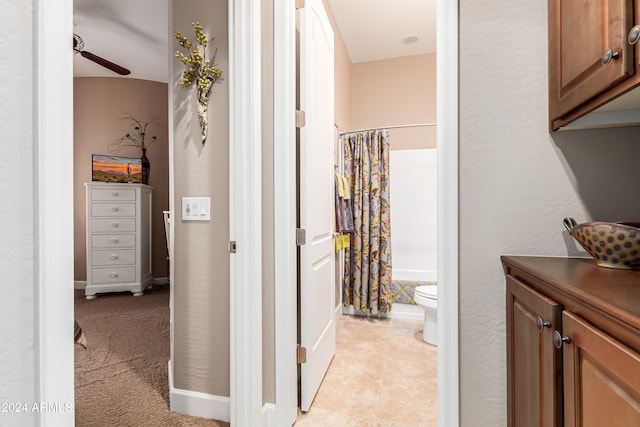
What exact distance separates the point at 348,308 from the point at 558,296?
2603 millimetres

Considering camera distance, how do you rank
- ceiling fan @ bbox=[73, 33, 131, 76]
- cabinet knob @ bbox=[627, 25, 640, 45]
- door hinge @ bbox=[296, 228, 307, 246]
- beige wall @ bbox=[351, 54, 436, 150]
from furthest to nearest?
beige wall @ bbox=[351, 54, 436, 150] → ceiling fan @ bbox=[73, 33, 131, 76] → door hinge @ bbox=[296, 228, 307, 246] → cabinet knob @ bbox=[627, 25, 640, 45]

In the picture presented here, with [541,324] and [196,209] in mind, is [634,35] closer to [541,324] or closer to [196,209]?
[541,324]

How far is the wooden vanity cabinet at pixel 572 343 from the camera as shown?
20.5 inches

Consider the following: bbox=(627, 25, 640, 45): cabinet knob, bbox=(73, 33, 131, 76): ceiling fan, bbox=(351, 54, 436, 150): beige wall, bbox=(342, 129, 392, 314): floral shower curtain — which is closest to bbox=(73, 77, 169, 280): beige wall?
bbox=(73, 33, 131, 76): ceiling fan

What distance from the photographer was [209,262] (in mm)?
1609

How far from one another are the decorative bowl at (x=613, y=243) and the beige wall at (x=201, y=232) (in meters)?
1.44

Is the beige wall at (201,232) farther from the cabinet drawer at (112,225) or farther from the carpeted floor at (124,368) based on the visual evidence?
the cabinet drawer at (112,225)

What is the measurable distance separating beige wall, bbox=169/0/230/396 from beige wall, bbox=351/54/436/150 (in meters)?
2.67

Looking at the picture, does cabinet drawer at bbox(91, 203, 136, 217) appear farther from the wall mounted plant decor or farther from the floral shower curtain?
the wall mounted plant decor

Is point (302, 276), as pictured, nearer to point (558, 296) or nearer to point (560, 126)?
point (558, 296)

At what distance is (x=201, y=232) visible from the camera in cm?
162

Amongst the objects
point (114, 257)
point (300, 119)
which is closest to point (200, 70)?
point (300, 119)

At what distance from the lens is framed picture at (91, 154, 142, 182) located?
14.0ft
